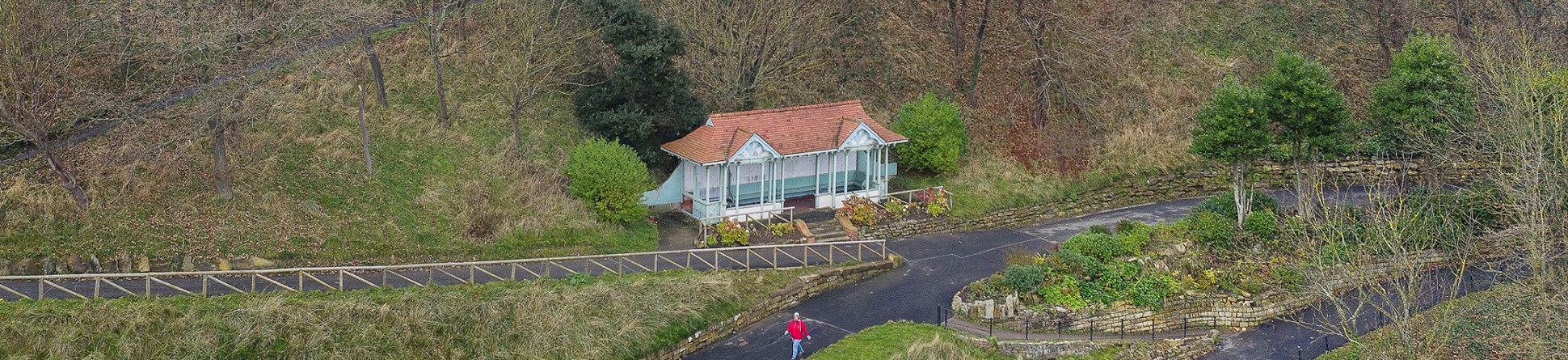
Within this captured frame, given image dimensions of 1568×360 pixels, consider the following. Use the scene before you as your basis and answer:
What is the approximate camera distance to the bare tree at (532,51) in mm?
34688

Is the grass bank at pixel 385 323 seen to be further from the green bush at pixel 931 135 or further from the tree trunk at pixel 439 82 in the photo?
the green bush at pixel 931 135

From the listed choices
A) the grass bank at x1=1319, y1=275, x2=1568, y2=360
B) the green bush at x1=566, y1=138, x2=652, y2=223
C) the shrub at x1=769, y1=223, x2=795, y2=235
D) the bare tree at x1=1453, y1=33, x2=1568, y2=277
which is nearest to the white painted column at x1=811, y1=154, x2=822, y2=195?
the shrub at x1=769, y1=223, x2=795, y2=235

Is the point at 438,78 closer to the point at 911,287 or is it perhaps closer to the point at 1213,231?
the point at 911,287

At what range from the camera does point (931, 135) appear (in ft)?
124

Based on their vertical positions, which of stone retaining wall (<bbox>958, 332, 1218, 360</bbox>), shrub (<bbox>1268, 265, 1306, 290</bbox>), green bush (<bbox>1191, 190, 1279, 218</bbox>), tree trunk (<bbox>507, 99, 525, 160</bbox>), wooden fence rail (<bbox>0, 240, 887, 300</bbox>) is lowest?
stone retaining wall (<bbox>958, 332, 1218, 360</bbox>)

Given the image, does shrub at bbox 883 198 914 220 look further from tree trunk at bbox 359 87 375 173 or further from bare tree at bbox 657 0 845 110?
tree trunk at bbox 359 87 375 173

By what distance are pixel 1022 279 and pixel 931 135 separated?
9.63 metres

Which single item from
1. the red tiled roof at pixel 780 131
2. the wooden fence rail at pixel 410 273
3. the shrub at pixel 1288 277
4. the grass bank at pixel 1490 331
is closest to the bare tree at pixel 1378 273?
A: the grass bank at pixel 1490 331

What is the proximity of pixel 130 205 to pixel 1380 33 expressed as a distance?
134 feet

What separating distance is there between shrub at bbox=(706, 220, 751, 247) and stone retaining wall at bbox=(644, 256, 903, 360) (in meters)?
2.79

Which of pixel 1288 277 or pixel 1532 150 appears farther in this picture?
pixel 1288 277

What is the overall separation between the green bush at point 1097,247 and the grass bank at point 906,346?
5.09 m

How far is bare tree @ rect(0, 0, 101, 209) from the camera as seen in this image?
26.7 meters

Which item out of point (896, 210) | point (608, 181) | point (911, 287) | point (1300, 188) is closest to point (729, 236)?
point (608, 181)
